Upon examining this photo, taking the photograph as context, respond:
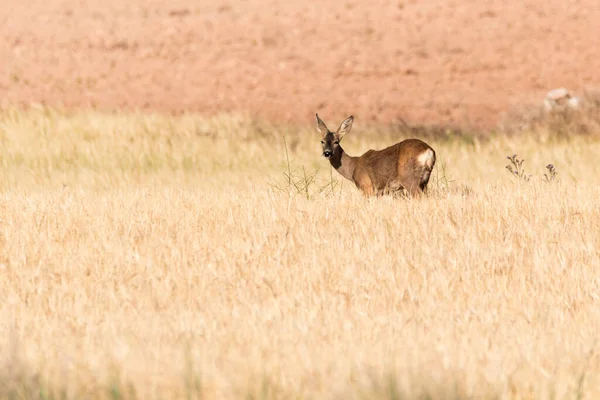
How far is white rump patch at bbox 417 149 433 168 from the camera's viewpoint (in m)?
9.55

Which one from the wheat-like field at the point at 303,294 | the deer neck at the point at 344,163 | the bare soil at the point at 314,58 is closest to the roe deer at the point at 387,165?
the deer neck at the point at 344,163

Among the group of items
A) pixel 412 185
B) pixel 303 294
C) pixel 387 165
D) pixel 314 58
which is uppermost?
pixel 314 58

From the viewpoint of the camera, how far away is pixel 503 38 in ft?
90.1

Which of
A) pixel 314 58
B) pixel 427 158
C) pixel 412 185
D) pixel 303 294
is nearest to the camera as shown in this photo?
pixel 303 294

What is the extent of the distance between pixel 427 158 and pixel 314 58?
54.7 ft

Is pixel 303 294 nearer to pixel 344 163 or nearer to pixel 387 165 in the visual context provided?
pixel 387 165

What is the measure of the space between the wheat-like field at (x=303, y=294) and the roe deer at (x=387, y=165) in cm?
27

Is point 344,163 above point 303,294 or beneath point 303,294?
above

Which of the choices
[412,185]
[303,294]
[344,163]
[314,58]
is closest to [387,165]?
[412,185]

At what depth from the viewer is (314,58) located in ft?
85.0

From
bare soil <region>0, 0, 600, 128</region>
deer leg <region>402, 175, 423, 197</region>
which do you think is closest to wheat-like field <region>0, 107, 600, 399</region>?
deer leg <region>402, 175, 423, 197</region>

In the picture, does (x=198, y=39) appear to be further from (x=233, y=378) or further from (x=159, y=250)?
(x=233, y=378)

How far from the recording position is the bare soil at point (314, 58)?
20.4 m

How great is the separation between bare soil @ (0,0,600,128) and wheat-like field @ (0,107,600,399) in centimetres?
838
